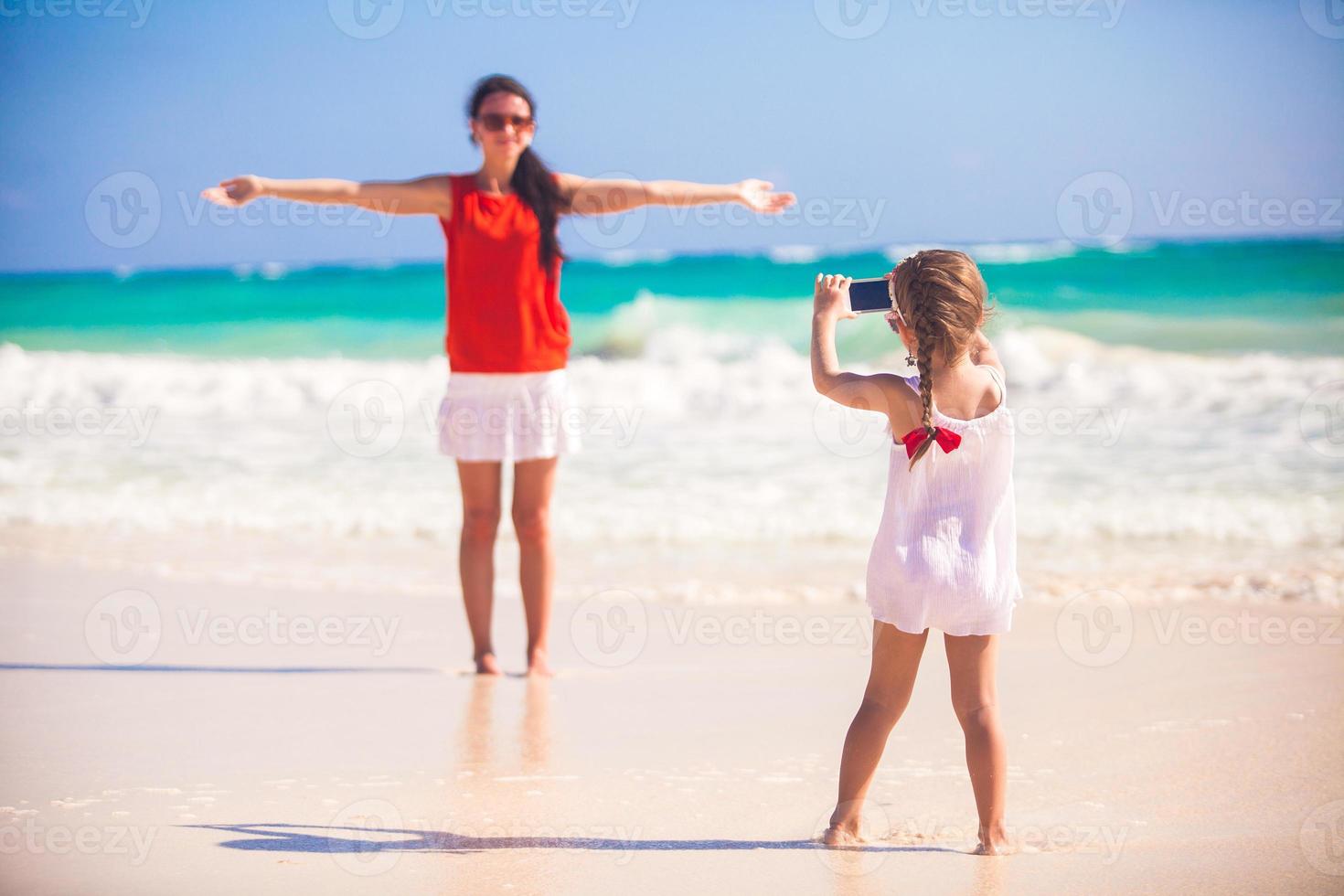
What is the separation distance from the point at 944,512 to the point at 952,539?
0.06 m

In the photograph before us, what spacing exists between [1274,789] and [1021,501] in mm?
3803

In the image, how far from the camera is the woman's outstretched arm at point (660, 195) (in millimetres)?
3957

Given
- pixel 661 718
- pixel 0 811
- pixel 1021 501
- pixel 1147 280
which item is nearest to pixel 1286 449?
pixel 1021 501

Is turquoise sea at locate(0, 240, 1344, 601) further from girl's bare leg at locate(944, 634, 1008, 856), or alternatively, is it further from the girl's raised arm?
girl's bare leg at locate(944, 634, 1008, 856)

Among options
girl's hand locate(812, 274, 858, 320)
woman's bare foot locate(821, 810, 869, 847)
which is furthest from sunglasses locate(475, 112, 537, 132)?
woman's bare foot locate(821, 810, 869, 847)

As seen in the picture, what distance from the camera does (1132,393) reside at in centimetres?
1212

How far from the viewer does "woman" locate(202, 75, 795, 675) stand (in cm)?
414

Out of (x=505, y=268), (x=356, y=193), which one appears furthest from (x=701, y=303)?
(x=356, y=193)

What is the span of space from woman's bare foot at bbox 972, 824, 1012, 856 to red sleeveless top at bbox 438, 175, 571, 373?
2.07 m

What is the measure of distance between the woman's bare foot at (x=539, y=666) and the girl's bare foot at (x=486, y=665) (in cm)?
11

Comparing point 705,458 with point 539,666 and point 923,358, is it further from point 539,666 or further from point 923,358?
point 923,358

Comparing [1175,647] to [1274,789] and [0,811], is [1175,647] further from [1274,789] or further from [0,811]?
[0,811]

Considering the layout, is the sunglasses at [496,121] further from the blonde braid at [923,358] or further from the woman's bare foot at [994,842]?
the woman's bare foot at [994,842]

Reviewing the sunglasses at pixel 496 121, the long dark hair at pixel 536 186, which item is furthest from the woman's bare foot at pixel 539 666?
the sunglasses at pixel 496 121
